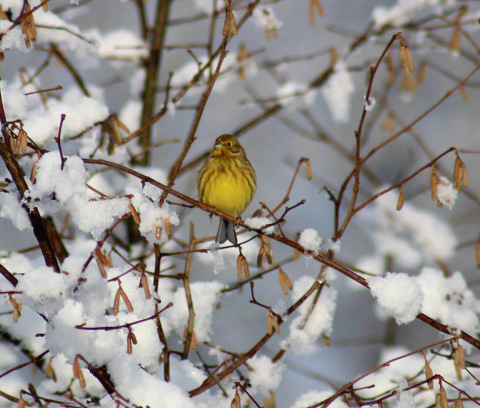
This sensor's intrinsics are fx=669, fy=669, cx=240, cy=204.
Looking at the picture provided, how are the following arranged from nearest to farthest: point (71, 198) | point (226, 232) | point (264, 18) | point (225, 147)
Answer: point (71, 198) < point (264, 18) < point (226, 232) < point (225, 147)

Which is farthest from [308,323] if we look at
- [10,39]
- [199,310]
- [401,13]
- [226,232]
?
[401,13]

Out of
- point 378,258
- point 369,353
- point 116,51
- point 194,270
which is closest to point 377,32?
point 116,51

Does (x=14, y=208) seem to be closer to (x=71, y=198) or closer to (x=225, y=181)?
(x=71, y=198)

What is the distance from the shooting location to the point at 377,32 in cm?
534

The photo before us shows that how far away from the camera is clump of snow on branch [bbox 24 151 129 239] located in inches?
92.5

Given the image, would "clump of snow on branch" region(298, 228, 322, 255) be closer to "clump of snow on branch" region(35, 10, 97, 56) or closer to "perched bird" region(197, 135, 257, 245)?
"clump of snow on branch" region(35, 10, 97, 56)

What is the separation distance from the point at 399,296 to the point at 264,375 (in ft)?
3.83

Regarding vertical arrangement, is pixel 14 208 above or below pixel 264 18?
below

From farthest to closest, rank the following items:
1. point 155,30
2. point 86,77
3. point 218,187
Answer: point 86,77 → point 155,30 → point 218,187

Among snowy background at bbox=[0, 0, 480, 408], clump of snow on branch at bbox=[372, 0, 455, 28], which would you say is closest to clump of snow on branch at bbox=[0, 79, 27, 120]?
snowy background at bbox=[0, 0, 480, 408]

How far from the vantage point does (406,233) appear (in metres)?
8.44

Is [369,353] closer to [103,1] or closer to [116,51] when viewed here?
[116,51]

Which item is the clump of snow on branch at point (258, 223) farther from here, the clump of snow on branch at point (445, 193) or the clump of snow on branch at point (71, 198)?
the clump of snow on branch at point (445, 193)

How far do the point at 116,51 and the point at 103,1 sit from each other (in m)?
6.85
